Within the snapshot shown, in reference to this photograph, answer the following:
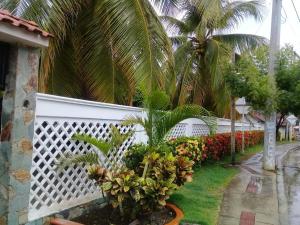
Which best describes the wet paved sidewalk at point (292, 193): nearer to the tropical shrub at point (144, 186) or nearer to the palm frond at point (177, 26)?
the tropical shrub at point (144, 186)

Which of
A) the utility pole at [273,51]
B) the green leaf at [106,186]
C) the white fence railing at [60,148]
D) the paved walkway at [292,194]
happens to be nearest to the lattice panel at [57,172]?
the white fence railing at [60,148]

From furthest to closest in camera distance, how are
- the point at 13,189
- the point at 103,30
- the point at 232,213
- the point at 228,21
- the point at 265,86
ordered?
the point at 228,21, the point at 265,86, the point at 103,30, the point at 232,213, the point at 13,189

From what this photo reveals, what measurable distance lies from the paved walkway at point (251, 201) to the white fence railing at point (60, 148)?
8.28 ft

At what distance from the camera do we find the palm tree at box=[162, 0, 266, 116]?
16.8 metres

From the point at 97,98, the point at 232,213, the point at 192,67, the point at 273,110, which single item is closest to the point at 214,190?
the point at 232,213

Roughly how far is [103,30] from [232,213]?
4.99 meters

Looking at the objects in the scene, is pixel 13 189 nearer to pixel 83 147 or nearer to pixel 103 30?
pixel 83 147

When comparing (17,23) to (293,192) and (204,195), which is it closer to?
(204,195)

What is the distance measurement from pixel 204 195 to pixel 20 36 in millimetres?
5613

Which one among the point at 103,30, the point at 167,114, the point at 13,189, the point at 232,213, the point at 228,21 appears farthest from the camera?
the point at 228,21

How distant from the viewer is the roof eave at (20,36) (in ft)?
13.6

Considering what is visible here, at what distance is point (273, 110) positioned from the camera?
13.4 m

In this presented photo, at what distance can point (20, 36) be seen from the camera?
436cm

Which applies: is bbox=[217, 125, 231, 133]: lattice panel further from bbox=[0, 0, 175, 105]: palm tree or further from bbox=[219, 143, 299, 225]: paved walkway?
bbox=[0, 0, 175, 105]: palm tree
